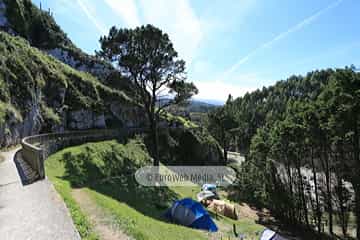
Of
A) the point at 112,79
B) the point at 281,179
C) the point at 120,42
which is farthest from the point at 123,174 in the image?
the point at 281,179

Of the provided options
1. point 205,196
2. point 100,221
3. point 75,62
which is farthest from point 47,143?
point 75,62

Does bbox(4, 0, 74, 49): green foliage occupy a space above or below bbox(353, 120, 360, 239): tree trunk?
above

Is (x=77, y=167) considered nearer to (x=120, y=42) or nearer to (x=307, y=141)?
(x=120, y=42)

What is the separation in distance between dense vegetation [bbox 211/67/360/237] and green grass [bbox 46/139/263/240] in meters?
5.69

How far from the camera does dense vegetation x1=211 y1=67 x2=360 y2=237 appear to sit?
14.5m

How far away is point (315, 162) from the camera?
1984 centimetres

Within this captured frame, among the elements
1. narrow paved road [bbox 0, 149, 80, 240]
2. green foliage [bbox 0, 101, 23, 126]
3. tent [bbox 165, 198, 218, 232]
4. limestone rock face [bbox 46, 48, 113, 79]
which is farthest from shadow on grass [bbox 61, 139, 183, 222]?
limestone rock face [bbox 46, 48, 113, 79]

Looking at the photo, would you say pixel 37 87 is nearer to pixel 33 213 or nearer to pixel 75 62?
pixel 33 213

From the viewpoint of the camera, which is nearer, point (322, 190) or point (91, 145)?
point (322, 190)

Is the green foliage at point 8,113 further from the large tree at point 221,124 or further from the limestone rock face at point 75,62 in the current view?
the large tree at point 221,124

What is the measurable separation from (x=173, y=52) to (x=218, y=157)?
1241 inches

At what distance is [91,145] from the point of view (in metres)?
24.2

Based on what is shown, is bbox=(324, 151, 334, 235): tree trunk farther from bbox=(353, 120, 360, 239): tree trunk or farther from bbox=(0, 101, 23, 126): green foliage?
bbox=(0, 101, 23, 126): green foliage

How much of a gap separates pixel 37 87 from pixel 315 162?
91.7 feet
